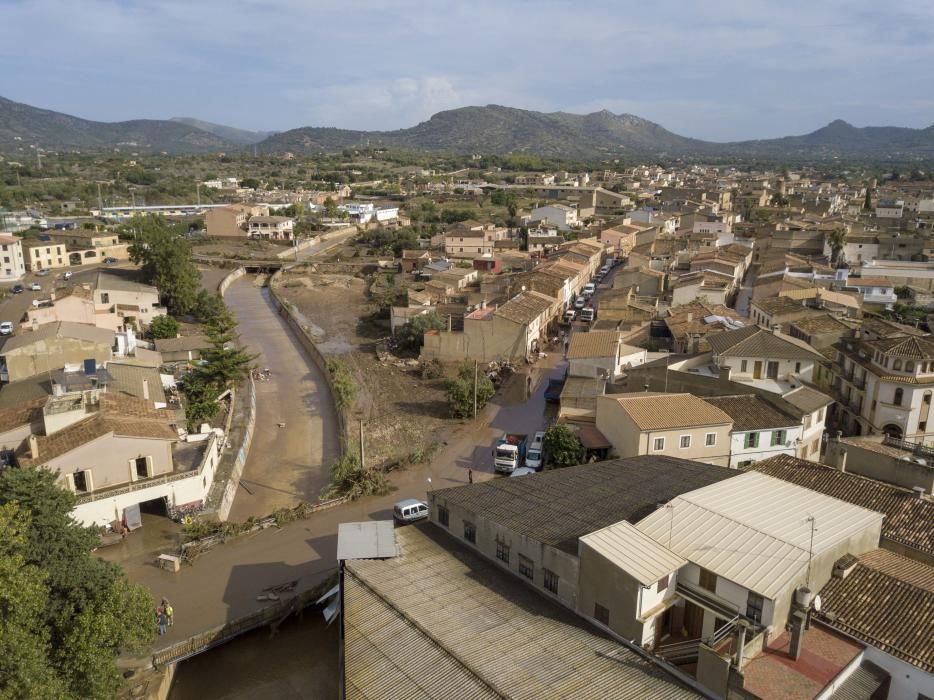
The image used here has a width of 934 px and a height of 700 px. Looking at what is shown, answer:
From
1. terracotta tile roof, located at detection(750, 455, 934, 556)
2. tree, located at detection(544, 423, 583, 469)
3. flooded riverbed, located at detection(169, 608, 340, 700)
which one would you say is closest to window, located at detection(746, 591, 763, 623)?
terracotta tile roof, located at detection(750, 455, 934, 556)

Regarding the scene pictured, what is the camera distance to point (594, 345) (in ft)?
99.0

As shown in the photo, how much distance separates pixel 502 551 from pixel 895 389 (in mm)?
17517

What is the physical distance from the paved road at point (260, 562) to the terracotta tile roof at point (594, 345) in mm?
7319

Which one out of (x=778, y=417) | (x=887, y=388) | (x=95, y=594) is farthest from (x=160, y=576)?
(x=887, y=388)

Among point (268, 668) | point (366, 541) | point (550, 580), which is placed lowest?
point (268, 668)

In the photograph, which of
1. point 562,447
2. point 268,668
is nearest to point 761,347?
point 562,447

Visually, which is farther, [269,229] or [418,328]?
[269,229]

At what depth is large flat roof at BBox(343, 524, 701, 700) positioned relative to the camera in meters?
10.9

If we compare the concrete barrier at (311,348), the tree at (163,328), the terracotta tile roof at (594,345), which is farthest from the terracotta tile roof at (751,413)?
the tree at (163,328)

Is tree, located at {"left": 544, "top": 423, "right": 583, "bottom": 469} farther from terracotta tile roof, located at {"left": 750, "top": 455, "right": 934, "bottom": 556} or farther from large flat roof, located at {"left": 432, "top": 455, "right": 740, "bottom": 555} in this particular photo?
terracotta tile roof, located at {"left": 750, "top": 455, "right": 934, "bottom": 556}

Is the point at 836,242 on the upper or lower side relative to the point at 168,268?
upper

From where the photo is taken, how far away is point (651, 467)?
18.3m

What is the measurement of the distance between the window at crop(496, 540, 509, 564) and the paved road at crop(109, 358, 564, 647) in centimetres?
558

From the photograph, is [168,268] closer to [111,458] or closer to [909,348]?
[111,458]
